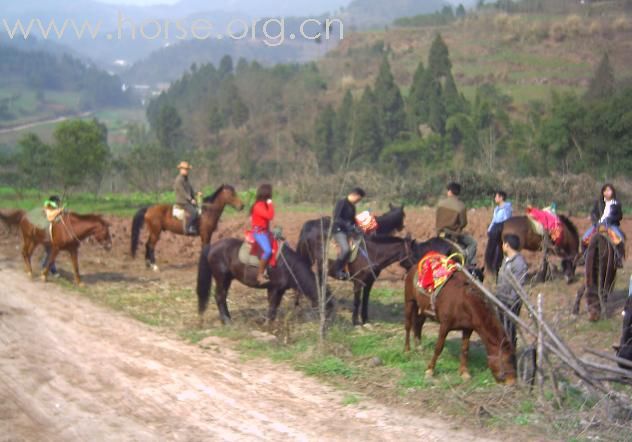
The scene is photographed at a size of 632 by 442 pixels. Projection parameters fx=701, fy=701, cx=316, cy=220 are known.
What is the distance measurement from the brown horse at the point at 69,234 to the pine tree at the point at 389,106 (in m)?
35.5

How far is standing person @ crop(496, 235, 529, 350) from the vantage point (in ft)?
25.6

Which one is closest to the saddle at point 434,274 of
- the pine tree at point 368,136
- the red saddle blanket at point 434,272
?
the red saddle blanket at point 434,272

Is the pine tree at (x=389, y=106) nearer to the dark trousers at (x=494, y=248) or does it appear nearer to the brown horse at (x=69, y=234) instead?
the dark trousers at (x=494, y=248)

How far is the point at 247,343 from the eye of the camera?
9.74m

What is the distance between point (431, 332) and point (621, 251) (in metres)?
3.58

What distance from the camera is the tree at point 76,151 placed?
26.4 metres

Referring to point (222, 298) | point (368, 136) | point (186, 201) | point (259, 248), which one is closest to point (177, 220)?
point (186, 201)

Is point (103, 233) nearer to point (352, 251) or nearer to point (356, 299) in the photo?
point (352, 251)

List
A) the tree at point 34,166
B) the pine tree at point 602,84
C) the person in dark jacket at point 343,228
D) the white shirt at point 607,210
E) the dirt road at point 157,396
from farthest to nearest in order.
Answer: the pine tree at point 602,84, the tree at point 34,166, the white shirt at point 607,210, the person in dark jacket at point 343,228, the dirt road at point 157,396

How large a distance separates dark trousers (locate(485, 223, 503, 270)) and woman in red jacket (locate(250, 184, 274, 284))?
4.92 m

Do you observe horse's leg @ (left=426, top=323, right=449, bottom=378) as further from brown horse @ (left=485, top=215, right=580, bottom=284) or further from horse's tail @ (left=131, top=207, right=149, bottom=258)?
horse's tail @ (left=131, top=207, right=149, bottom=258)

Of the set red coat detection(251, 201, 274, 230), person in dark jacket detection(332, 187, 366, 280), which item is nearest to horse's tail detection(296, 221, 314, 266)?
person in dark jacket detection(332, 187, 366, 280)

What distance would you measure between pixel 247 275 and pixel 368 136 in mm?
36717

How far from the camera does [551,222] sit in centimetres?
1345
